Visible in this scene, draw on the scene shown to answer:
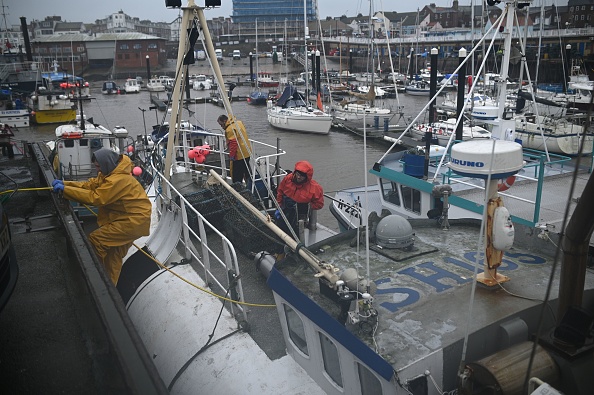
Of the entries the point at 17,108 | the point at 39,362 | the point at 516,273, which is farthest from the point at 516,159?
the point at 17,108

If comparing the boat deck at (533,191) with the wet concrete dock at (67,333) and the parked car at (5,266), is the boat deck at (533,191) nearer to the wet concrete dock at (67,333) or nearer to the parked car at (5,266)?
the wet concrete dock at (67,333)

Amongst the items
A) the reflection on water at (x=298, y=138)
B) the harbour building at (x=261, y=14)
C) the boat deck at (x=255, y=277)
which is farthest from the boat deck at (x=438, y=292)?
the harbour building at (x=261, y=14)

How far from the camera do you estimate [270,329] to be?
261 inches

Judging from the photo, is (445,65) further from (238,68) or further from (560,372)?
(560,372)

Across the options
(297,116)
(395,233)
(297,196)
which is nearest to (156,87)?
(297,116)

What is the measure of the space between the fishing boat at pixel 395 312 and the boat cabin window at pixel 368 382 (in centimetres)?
1

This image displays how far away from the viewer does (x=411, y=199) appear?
11.6 metres

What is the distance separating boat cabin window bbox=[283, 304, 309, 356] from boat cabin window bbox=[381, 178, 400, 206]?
269 inches

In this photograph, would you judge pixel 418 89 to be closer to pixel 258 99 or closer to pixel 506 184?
pixel 258 99

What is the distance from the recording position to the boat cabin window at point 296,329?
550 centimetres

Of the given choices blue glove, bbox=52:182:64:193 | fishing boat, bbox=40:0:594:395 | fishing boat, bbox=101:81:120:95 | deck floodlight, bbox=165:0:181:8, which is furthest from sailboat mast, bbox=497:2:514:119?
fishing boat, bbox=101:81:120:95

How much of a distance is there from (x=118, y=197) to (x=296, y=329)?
3.00m

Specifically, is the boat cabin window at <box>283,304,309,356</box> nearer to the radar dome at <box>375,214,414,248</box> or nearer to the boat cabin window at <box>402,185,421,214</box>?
the radar dome at <box>375,214,414,248</box>

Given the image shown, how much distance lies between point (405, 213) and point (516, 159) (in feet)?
22.8
